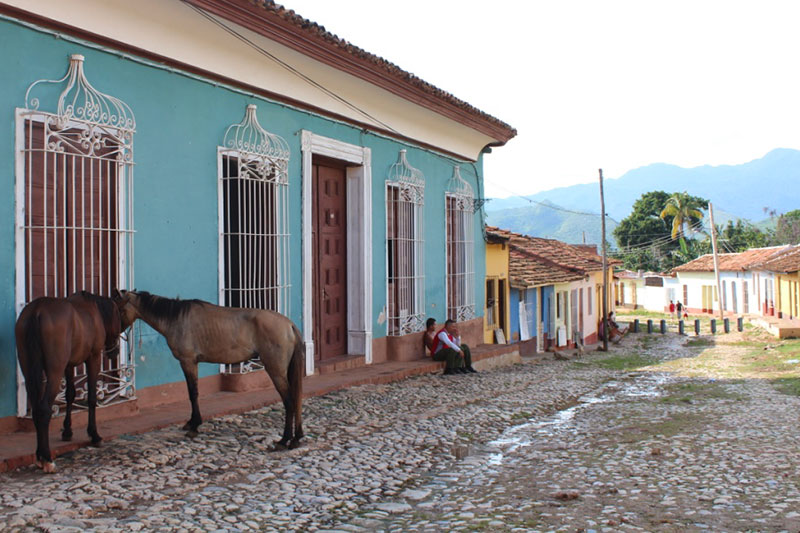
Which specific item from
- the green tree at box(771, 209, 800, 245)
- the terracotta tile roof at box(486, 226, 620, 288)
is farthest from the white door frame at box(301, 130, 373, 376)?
the green tree at box(771, 209, 800, 245)

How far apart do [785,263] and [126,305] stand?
26.4 meters

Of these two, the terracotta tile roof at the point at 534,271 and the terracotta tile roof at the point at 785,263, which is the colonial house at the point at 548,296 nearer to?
the terracotta tile roof at the point at 534,271

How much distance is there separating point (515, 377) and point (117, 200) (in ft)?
23.5

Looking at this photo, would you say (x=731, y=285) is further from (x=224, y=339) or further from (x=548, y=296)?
(x=224, y=339)

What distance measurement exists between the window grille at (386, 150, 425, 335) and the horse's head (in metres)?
5.71

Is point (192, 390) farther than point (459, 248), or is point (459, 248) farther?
point (459, 248)

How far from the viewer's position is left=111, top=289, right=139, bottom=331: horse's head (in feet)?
18.7

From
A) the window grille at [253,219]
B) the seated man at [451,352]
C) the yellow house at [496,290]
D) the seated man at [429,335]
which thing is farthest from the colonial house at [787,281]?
the window grille at [253,219]

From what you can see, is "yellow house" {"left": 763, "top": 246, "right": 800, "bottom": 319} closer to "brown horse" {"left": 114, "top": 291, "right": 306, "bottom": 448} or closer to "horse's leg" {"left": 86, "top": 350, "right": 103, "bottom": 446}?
"brown horse" {"left": 114, "top": 291, "right": 306, "bottom": 448}

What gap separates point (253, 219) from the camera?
27.1 feet

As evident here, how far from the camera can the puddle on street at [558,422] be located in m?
6.61

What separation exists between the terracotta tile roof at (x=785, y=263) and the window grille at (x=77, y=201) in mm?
24350

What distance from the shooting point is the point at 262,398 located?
296 inches

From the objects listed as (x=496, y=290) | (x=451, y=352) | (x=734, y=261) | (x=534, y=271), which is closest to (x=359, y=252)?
(x=451, y=352)
